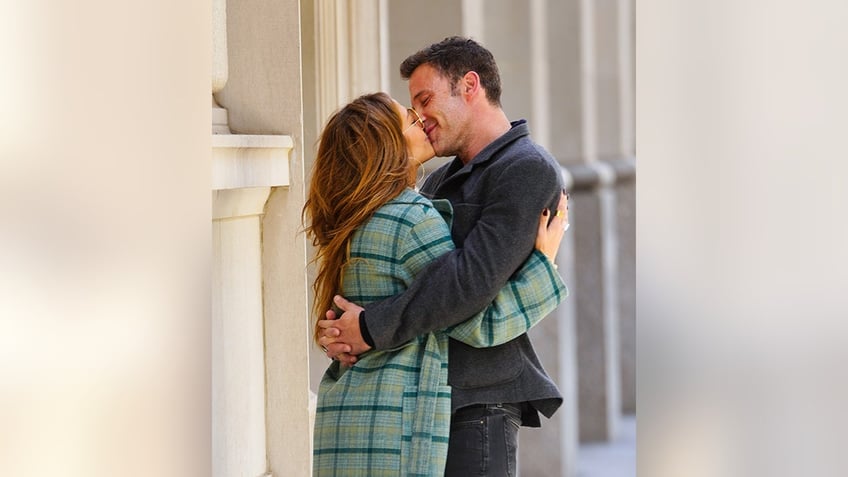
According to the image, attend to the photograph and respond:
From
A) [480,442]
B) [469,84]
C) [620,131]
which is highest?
[620,131]

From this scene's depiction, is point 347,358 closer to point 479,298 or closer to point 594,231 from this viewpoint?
point 479,298

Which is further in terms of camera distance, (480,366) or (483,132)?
(483,132)

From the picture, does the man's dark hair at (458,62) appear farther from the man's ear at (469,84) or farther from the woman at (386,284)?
the woman at (386,284)

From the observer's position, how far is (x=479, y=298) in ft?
5.24

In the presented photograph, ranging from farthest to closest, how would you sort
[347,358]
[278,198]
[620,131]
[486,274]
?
[620,131]
[278,198]
[347,358]
[486,274]

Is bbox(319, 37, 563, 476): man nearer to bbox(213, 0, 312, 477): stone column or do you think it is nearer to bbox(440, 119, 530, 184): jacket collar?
bbox(440, 119, 530, 184): jacket collar

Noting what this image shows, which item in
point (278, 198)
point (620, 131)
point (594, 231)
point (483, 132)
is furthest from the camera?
point (620, 131)

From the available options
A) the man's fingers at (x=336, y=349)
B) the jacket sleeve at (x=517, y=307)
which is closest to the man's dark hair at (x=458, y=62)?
the jacket sleeve at (x=517, y=307)

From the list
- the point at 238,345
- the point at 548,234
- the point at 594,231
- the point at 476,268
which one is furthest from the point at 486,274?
the point at 594,231

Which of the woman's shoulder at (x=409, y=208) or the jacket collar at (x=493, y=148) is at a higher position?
the jacket collar at (x=493, y=148)

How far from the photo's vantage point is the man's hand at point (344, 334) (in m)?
1.66

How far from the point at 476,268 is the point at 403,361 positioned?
0.60 ft
